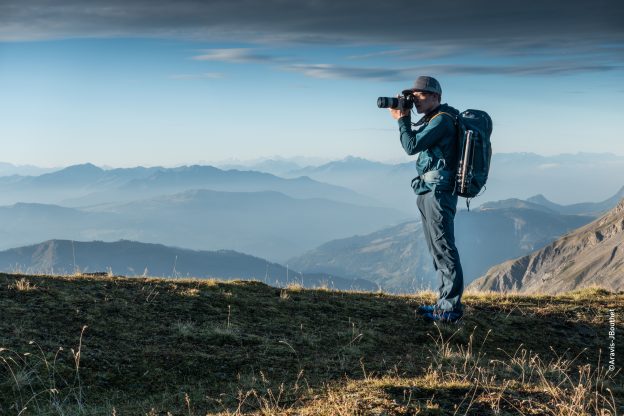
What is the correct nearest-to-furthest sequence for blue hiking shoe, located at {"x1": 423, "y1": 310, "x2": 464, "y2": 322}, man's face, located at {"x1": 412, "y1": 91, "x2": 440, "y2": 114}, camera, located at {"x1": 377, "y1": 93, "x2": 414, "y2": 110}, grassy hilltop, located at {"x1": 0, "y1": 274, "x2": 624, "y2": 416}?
grassy hilltop, located at {"x1": 0, "y1": 274, "x2": 624, "y2": 416} < camera, located at {"x1": 377, "y1": 93, "x2": 414, "y2": 110} < man's face, located at {"x1": 412, "y1": 91, "x2": 440, "y2": 114} < blue hiking shoe, located at {"x1": 423, "y1": 310, "x2": 464, "y2": 322}

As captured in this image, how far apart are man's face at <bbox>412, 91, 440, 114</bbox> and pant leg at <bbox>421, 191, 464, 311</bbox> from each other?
Result: 4.71 feet

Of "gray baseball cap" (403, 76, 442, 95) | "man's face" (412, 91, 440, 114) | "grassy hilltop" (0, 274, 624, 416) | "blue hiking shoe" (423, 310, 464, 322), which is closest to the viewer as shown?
"grassy hilltop" (0, 274, 624, 416)

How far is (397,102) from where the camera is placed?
32.8 feet

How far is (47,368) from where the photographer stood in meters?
7.18

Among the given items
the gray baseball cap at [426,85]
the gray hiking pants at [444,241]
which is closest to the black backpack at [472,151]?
the gray hiking pants at [444,241]

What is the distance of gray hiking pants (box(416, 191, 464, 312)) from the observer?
10.3 meters

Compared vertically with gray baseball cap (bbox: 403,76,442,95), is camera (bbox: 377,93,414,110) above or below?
below

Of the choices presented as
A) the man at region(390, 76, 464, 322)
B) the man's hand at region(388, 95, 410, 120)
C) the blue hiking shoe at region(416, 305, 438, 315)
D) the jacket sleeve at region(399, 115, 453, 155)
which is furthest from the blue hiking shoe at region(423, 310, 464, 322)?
the man's hand at region(388, 95, 410, 120)

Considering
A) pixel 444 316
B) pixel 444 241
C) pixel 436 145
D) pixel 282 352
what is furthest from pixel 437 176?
pixel 282 352

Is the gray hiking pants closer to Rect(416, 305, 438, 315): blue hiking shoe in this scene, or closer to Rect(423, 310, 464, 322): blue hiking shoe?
Rect(423, 310, 464, 322): blue hiking shoe

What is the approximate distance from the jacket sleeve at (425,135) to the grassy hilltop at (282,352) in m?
3.09

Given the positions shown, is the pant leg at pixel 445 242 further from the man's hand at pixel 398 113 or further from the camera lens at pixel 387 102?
the camera lens at pixel 387 102

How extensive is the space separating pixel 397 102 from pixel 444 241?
2510mm

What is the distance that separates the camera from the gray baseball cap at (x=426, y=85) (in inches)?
396
